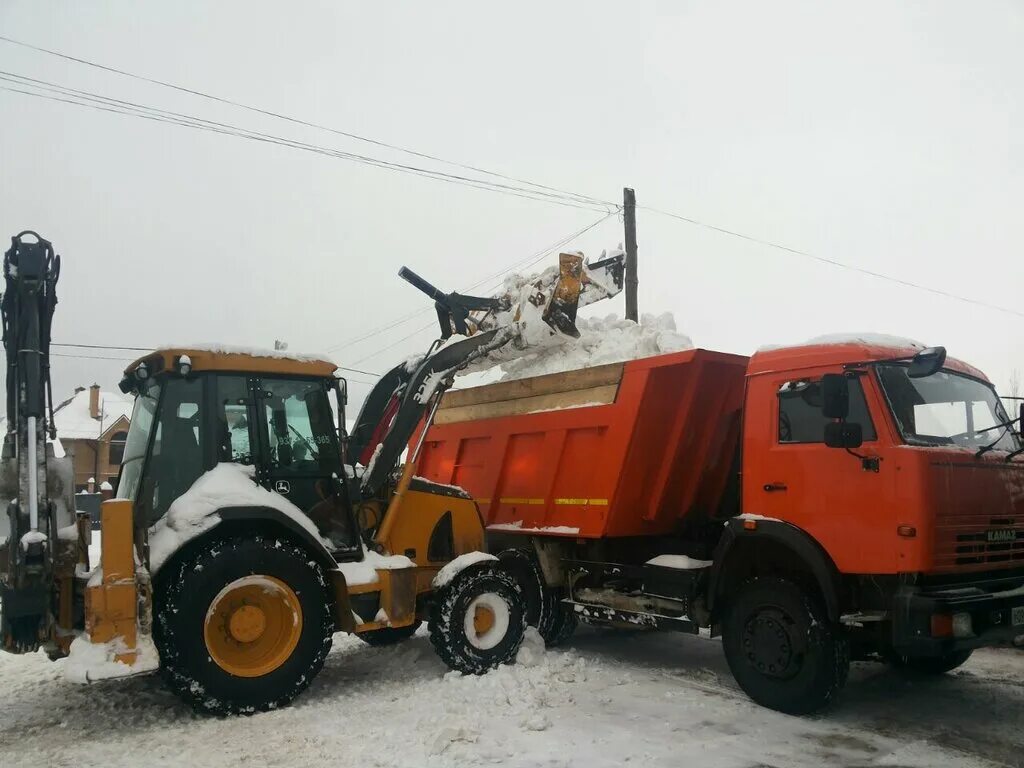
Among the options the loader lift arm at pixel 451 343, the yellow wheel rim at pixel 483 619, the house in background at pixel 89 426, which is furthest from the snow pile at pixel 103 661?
the house in background at pixel 89 426

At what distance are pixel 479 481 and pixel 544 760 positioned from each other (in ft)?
13.6

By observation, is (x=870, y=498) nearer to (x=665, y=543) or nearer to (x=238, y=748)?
(x=665, y=543)

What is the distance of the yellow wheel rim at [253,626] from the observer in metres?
5.64

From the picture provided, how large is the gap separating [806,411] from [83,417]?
4643 centimetres

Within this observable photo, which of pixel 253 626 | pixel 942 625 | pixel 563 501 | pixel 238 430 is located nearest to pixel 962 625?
pixel 942 625

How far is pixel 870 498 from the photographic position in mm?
5426

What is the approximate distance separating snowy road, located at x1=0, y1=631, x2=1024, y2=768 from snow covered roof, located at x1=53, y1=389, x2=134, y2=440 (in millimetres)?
38722

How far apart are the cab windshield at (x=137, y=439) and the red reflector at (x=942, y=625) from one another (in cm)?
544

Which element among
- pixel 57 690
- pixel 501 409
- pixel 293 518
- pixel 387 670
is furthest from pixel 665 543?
pixel 57 690

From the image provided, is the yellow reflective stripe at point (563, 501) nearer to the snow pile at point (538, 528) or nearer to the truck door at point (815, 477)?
the snow pile at point (538, 528)

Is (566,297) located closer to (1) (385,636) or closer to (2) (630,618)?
(2) (630,618)

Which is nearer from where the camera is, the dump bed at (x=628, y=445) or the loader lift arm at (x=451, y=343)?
the dump bed at (x=628, y=445)

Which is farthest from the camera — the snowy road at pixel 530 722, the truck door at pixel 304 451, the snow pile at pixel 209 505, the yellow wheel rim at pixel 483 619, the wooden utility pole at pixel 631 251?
the wooden utility pole at pixel 631 251

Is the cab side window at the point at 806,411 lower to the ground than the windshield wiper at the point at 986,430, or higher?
higher
